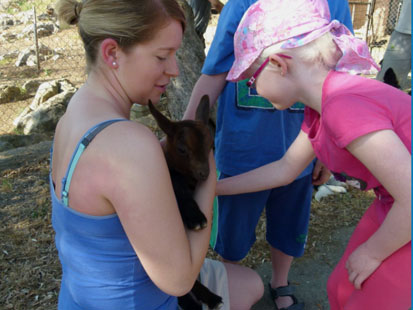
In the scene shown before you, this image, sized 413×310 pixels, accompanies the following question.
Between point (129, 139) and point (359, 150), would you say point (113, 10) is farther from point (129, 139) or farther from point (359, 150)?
point (359, 150)

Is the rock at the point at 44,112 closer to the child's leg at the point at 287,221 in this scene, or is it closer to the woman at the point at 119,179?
the child's leg at the point at 287,221

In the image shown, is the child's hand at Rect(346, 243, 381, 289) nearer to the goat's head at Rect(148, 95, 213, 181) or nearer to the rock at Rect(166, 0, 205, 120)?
the goat's head at Rect(148, 95, 213, 181)

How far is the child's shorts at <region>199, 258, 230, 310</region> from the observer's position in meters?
2.38

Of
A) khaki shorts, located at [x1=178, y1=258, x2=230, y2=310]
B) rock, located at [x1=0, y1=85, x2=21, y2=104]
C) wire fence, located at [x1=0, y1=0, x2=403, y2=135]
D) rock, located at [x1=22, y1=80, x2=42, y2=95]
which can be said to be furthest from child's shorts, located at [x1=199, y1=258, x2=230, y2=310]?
rock, located at [x1=22, y1=80, x2=42, y2=95]

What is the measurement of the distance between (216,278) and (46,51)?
1331cm

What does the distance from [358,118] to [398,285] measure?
2.33 ft

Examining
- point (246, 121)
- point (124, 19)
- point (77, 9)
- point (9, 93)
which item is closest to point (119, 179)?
point (124, 19)

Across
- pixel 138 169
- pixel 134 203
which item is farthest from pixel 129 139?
pixel 134 203

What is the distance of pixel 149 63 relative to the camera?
67.8 inches

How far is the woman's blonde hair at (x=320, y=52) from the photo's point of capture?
1685mm

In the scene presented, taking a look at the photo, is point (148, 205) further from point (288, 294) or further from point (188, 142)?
point (288, 294)

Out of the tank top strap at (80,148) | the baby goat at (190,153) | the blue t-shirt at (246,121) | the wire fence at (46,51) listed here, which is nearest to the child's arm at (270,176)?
the baby goat at (190,153)

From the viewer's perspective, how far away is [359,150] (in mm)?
1434

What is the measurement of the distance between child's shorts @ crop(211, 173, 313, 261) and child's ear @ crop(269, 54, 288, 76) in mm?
1096
